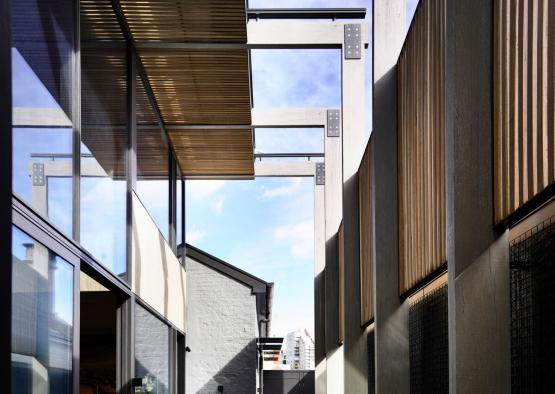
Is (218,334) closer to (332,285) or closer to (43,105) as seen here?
(332,285)

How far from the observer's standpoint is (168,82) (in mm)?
10414

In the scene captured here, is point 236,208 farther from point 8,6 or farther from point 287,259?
point 8,6

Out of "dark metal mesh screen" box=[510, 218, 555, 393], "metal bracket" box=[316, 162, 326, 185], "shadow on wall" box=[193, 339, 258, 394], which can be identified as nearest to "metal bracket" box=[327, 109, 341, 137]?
"metal bracket" box=[316, 162, 326, 185]

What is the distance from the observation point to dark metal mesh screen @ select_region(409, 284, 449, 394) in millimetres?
5047

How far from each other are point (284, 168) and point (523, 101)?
13.0 m

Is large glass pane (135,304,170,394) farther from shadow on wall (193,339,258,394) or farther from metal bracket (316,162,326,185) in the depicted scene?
shadow on wall (193,339,258,394)

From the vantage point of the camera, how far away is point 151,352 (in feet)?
33.8

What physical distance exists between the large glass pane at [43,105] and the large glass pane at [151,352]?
3667 mm

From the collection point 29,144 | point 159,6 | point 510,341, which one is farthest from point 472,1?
point 159,6

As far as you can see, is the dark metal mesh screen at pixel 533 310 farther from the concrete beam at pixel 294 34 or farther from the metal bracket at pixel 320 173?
the metal bracket at pixel 320 173

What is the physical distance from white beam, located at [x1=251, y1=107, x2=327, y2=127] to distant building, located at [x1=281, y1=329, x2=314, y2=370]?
28.8 meters

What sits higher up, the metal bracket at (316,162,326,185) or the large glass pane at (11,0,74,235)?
the metal bracket at (316,162,326,185)

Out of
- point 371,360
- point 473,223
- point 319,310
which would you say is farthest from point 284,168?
point 473,223

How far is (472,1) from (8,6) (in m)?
2.11
